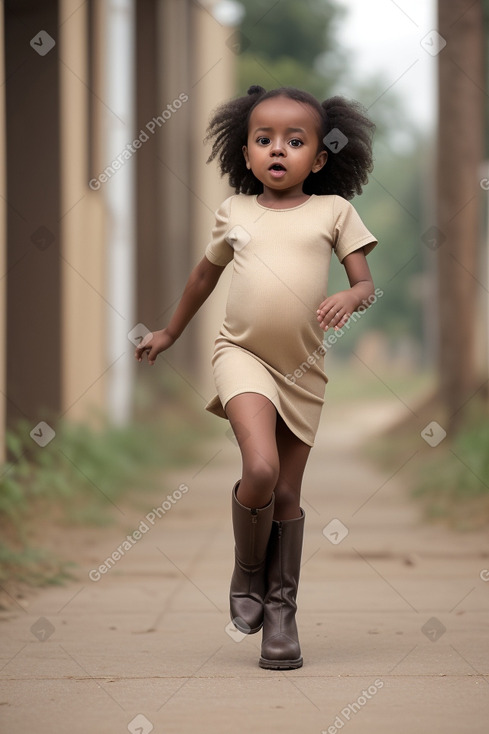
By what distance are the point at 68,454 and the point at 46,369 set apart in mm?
903

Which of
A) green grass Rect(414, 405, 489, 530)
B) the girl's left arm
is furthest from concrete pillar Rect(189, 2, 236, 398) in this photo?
the girl's left arm

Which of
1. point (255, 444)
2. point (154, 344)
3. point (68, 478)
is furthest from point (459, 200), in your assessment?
point (255, 444)

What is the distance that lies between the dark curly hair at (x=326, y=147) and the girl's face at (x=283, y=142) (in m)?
0.13

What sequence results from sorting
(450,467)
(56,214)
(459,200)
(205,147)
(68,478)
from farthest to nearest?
(205,147)
(459,200)
(56,214)
(450,467)
(68,478)

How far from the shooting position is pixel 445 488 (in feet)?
24.6

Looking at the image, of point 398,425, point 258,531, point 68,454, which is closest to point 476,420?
point 68,454

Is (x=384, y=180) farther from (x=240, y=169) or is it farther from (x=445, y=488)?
(x=240, y=169)

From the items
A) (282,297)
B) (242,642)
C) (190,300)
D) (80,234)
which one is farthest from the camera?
(80,234)

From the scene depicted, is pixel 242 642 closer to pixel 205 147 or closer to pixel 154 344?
pixel 154 344

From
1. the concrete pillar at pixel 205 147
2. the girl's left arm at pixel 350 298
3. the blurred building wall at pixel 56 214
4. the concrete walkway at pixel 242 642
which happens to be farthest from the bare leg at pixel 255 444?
the concrete pillar at pixel 205 147

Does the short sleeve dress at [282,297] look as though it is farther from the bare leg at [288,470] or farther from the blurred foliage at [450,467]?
the blurred foliage at [450,467]

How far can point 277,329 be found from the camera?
350 centimetres

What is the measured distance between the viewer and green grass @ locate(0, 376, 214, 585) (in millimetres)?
5246

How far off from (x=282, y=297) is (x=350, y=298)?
9.8 inches
